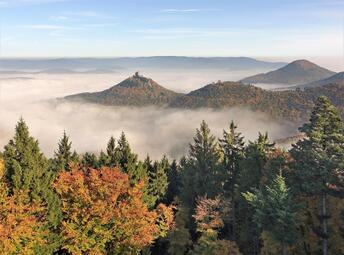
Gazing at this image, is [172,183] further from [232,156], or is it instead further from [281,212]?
[281,212]

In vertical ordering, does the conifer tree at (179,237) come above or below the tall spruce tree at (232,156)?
below

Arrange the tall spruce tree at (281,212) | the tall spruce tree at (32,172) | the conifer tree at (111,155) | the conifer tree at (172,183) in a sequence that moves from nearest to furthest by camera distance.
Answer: the tall spruce tree at (32,172)
the tall spruce tree at (281,212)
the conifer tree at (111,155)
the conifer tree at (172,183)

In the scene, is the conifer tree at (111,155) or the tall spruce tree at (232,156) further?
the tall spruce tree at (232,156)

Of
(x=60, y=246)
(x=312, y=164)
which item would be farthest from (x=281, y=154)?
(x=60, y=246)

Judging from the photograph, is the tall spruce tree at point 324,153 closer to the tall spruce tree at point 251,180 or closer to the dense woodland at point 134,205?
the dense woodland at point 134,205

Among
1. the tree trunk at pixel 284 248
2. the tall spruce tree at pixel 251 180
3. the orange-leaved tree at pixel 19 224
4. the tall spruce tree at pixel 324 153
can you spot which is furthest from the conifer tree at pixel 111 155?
the tall spruce tree at pixel 324 153

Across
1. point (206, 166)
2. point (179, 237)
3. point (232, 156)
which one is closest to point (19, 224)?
point (179, 237)

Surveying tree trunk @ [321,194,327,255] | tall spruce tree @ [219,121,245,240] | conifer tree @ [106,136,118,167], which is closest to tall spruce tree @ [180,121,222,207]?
tall spruce tree @ [219,121,245,240]
